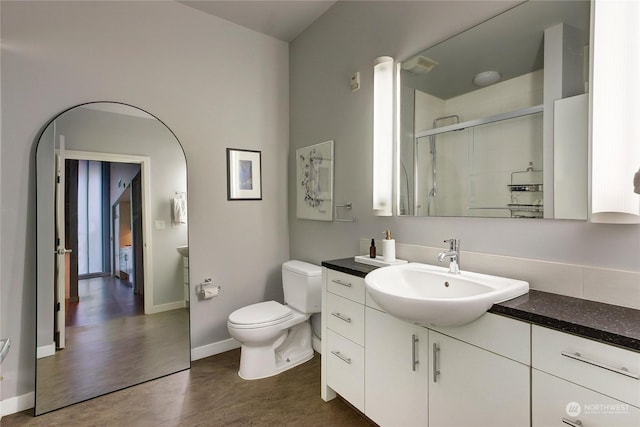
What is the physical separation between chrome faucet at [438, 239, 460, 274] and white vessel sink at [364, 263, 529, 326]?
0.03 metres

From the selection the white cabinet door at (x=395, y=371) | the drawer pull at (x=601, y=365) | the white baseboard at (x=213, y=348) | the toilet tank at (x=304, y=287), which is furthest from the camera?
the white baseboard at (x=213, y=348)

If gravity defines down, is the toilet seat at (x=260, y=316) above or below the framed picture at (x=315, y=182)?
below

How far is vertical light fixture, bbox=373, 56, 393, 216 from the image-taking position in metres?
2.00

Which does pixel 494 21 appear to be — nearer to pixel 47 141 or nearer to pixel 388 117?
pixel 388 117

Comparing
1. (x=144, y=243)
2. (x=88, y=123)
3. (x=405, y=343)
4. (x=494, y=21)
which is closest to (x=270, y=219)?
(x=144, y=243)

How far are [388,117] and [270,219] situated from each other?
4.74ft

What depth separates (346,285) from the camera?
1764mm

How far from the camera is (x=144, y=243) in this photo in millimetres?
2326

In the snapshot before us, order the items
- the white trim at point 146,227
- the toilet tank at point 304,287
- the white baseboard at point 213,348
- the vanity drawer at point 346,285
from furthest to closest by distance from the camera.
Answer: the white baseboard at point 213,348 < the toilet tank at point 304,287 < the white trim at point 146,227 < the vanity drawer at point 346,285

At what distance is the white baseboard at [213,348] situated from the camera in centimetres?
253

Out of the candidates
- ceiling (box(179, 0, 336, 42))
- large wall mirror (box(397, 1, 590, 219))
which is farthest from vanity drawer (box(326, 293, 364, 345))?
ceiling (box(179, 0, 336, 42))

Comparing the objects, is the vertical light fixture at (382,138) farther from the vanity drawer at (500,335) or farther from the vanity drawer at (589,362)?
the vanity drawer at (589,362)

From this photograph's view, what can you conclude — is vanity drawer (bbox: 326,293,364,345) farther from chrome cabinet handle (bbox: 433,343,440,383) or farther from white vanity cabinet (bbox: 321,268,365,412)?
chrome cabinet handle (bbox: 433,343,440,383)

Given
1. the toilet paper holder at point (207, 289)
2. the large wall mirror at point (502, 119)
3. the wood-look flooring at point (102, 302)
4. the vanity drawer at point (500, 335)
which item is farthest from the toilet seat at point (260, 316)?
the vanity drawer at point (500, 335)
